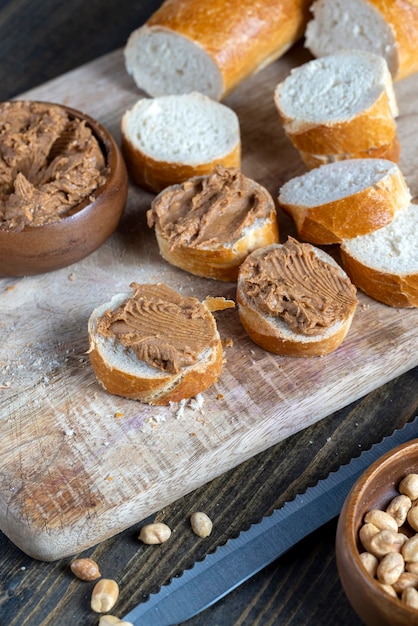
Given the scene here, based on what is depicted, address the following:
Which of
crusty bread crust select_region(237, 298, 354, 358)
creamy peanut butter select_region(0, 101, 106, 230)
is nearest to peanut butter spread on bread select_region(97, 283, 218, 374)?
crusty bread crust select_region(237, 298, 354, 358)

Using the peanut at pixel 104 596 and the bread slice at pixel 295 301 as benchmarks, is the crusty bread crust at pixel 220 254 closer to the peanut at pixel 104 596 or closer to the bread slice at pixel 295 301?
the bread slice at pixel 295 301

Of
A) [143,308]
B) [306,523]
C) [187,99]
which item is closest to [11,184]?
[143,308]

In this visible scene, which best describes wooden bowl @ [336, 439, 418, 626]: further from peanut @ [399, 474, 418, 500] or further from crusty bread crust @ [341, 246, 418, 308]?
crusty bread crust @ [341, 246, 418, 308]

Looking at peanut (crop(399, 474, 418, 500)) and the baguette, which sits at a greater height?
the baguette

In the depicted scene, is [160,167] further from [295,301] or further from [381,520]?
[381,520]

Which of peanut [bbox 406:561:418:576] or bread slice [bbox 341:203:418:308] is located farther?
bread slice [bbox 341:203:418:308]

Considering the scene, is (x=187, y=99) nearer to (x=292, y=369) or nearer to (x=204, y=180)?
(x=204, y=180)

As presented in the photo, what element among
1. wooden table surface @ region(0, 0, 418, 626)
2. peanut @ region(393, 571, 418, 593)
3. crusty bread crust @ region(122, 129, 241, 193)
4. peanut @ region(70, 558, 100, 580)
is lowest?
wooden table surface @ region(0, 0, 418, 626)
